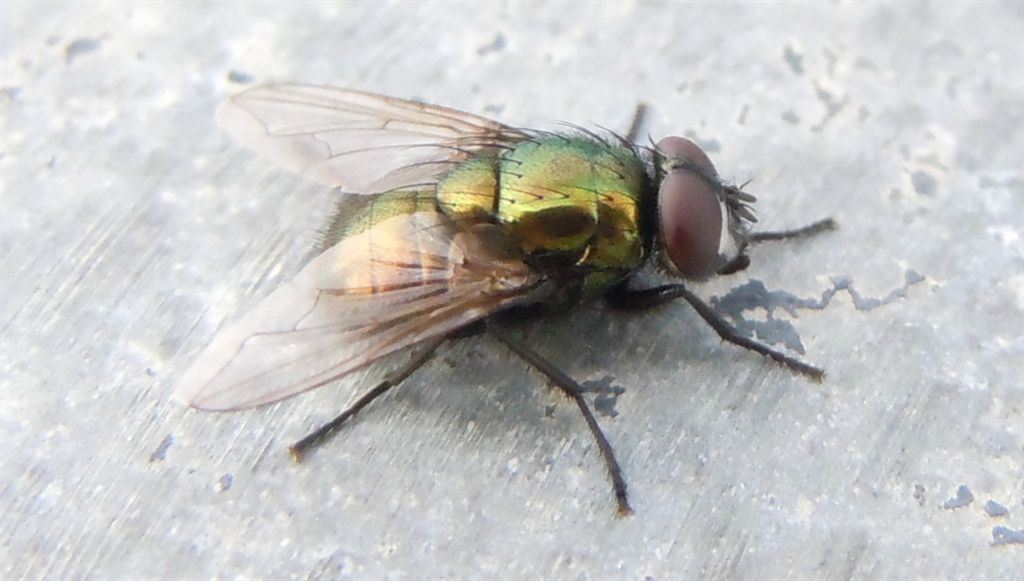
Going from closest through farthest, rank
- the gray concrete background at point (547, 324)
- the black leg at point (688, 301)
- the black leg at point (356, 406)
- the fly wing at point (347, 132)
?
the gray concrete background at point (547, 324) → the black leg at point (356, 406) → the black leg at point (688, 301) → the fly wing at point (347, 132)

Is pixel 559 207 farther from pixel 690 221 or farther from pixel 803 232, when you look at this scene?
pixel 803 232

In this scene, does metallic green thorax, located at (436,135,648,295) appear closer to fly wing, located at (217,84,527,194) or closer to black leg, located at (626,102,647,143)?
fly wing, located at (217,84,527,194)

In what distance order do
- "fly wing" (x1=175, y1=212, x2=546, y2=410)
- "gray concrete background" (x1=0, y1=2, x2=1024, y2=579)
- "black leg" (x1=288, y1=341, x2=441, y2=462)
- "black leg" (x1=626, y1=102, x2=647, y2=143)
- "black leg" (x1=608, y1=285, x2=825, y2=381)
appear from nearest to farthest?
1. "fly wing" (x1=175, y1=212, x2=546, y2=410)
2. "gray concrete background" (x1=0, y1=2, x2=1024, y2=579)
3. "black leg" (x1=288, y1=341, x2=441, y2=462)
4. "black leg" (x1=608, y1=285, x2=825, y2=381)
5. "black leg" (x1=626, y1=102, x2=647, y2=143)

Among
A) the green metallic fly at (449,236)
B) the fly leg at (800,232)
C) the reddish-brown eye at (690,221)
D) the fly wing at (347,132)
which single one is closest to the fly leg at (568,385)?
the green metallic fly at (449,236)

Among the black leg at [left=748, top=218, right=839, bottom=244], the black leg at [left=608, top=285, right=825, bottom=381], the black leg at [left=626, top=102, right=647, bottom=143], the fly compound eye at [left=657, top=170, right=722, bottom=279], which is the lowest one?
the black leg at [left=608, top=285, right=825, bottom=381]

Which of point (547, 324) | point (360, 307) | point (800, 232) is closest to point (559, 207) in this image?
point (547, 324)

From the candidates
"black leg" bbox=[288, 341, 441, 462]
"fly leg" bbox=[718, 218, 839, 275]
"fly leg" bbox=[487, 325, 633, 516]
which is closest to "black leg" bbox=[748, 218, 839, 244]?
"fly leg" bbox=[718, 218, 839, 275]

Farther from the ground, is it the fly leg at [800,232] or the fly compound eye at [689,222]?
the fly compound eye at [689,222]

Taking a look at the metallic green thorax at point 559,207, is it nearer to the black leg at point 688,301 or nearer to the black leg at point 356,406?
the black leg at point 688,301
